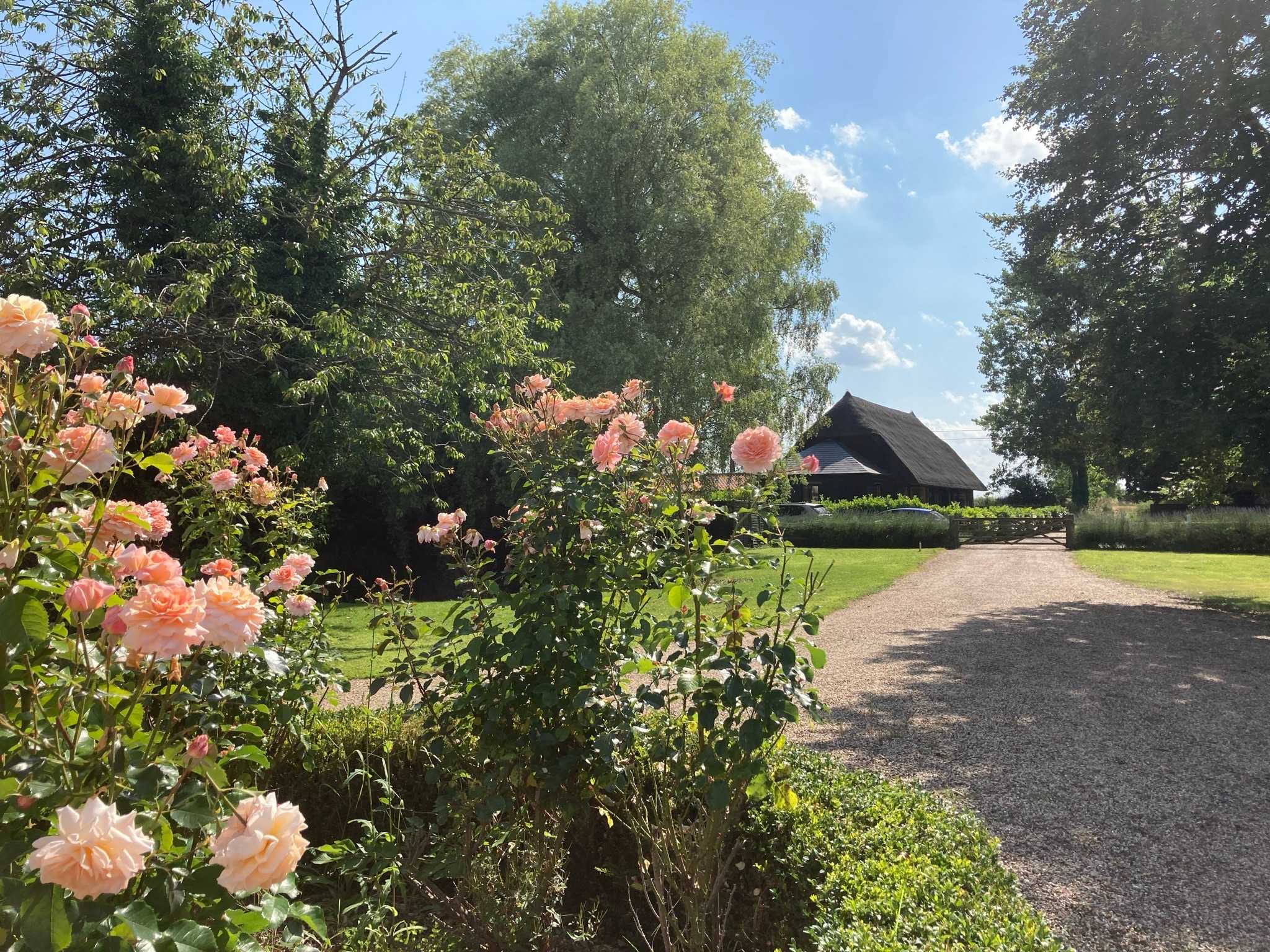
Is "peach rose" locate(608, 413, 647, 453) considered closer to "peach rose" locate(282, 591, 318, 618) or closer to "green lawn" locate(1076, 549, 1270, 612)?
"peach rose" locate(282, 591, 318, 618)

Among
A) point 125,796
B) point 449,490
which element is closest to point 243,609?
point 125,796

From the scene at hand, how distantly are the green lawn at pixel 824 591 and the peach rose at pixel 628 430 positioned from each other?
2.10 ft

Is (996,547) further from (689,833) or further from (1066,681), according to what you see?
(689,833)

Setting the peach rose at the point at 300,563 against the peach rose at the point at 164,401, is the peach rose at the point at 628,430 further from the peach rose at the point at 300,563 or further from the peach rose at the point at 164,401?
the peach rose at the point at 164,401

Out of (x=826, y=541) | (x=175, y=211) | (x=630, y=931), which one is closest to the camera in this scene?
(x=630, y=931)

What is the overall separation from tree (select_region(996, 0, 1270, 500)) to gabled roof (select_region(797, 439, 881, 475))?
23.5 m

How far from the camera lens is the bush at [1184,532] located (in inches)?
915

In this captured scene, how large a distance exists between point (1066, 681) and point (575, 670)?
20.8 feet

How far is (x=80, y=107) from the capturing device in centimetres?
1032

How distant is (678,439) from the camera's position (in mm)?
2875

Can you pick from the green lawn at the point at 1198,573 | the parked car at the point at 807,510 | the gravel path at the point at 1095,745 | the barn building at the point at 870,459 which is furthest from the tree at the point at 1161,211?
the barn building at the point at 870,459


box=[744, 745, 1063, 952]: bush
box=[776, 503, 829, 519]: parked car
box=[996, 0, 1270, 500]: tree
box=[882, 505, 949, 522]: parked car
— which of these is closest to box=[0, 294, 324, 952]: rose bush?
box=[744, 745, 1063, 952]: bush

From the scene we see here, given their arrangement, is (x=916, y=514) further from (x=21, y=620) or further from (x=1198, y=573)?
(x=21, y=620)

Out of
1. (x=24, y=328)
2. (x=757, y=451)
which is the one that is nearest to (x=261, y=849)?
(x=24, y=328)
